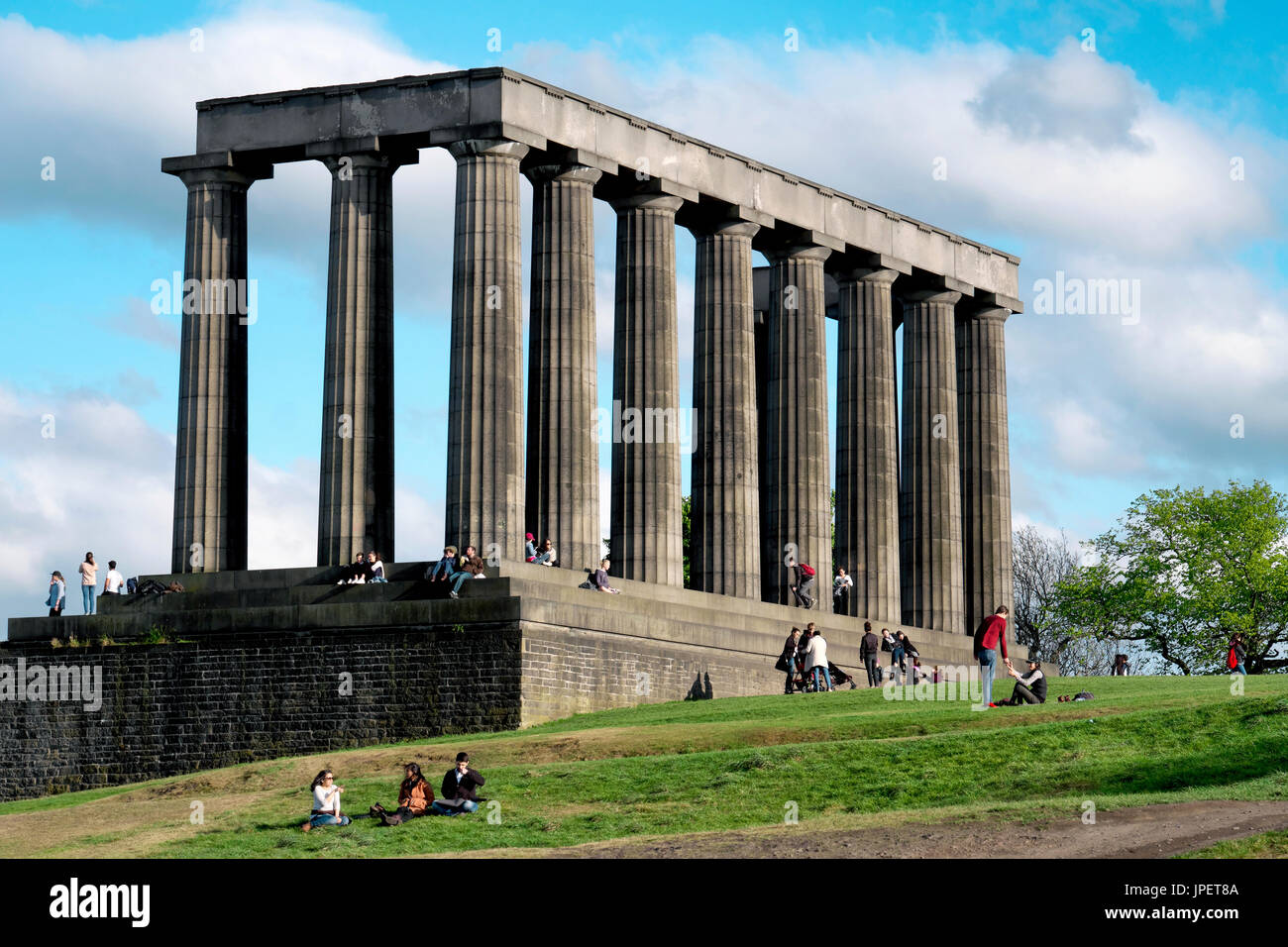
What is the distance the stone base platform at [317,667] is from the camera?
56.7 meters

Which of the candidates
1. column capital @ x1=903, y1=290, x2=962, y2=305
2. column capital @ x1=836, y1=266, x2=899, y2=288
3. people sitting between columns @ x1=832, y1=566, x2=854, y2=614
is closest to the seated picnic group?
people sitting between columns @ x1=832, y1=566, x2=854, y2=614

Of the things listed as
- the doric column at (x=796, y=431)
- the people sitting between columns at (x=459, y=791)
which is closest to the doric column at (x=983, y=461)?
the doric column at (x=796, y=431)

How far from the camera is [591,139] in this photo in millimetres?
66688

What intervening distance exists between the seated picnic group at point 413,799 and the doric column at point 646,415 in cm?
2492

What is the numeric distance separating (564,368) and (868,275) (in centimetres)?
1785

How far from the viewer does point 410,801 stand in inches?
1674

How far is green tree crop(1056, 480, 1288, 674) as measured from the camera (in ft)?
320

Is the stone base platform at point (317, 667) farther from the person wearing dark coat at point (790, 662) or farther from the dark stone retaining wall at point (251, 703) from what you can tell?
the person wearing dark coat at point (790, 662)

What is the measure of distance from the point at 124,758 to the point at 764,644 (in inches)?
743

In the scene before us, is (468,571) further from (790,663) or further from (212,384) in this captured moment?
(212,384)

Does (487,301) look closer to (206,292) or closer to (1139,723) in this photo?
(206,292)
